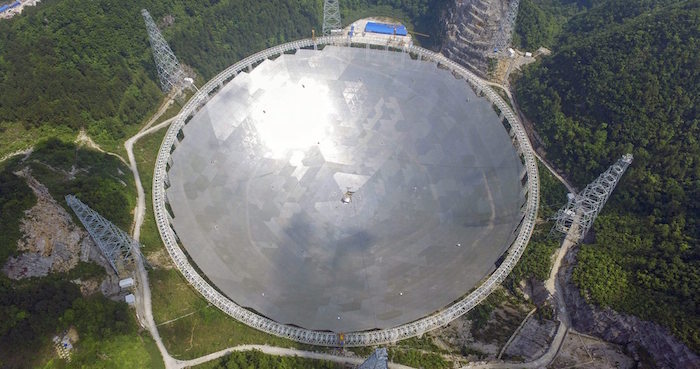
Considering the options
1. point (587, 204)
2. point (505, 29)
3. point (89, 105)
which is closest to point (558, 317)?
point (587, 204)

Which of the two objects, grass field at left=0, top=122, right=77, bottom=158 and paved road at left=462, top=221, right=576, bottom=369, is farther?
grass field at left=0, top=122, right=77, bottom=158

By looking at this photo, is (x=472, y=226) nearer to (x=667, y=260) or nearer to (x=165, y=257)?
(x=667, y=260)

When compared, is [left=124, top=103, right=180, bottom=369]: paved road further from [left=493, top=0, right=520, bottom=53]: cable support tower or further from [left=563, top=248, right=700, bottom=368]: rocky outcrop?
[left=493, top=0, right=520, bottom=53]: cable support tower

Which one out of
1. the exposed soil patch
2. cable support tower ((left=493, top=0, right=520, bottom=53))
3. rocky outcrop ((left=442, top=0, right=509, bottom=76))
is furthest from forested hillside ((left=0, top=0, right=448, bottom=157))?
the exposed soil patch

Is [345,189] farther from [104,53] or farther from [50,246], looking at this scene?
[104,53]

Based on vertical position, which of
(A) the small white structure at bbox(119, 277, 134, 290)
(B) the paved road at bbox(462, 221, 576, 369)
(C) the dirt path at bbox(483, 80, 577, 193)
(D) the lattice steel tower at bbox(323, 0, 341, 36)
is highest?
(D) the lattice steel tower at bbox(323, 0, 341, 36)

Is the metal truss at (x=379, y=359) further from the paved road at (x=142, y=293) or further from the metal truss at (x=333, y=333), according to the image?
the paved road at (x=142, y=293)

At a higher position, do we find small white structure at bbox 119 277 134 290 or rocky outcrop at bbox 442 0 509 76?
rocky outcrop at bbox 442 0 509 76

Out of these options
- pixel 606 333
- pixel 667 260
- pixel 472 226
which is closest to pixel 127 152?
pixel 472 226
